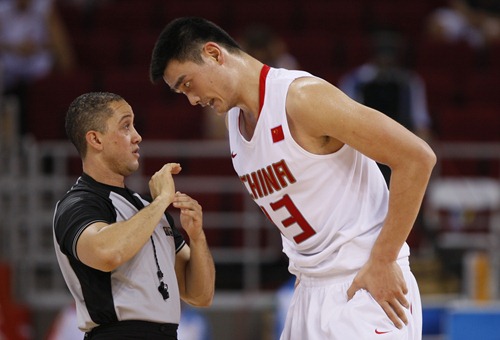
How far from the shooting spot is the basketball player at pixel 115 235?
361 centimetres

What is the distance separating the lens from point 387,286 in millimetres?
3719

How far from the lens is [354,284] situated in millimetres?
3768

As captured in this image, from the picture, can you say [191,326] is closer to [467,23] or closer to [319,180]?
[319,180]

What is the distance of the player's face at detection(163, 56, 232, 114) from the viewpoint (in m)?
3.87

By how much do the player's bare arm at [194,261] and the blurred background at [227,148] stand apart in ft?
10.3

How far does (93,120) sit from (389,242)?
1252mm

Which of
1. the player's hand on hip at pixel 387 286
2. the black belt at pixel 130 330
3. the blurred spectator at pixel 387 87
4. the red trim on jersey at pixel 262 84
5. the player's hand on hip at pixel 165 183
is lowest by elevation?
the black belt at pixel 130 330

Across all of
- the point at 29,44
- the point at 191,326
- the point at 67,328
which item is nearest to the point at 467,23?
the point at 29,44

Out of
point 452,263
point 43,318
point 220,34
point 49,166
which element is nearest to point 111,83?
point 49,166

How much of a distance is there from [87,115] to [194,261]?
0.76 m

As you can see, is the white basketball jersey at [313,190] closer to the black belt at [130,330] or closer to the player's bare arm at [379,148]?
the player's bare arm at [379,148]

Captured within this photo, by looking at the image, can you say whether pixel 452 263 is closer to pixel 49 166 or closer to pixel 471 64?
pixel 471 64

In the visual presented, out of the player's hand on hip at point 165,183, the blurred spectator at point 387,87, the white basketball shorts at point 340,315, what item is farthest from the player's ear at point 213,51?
the blurred spectator at point 387,87

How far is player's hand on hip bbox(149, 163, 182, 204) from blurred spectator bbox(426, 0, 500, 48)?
745 centimetres
